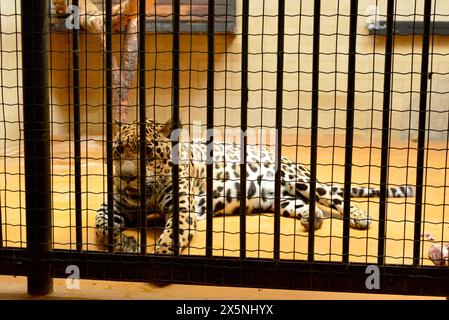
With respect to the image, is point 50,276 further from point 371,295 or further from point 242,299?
point 371,295

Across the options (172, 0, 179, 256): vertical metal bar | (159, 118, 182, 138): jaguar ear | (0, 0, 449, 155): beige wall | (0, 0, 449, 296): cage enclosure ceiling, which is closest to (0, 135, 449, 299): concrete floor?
(0, 0, 449, 296): cage enclosure ceiling

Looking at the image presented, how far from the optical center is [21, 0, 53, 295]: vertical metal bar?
264cm

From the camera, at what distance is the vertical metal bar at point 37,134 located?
2.64 m

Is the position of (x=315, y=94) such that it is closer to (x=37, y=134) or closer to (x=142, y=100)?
(x=142, y=100)

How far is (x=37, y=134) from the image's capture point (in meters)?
2.67

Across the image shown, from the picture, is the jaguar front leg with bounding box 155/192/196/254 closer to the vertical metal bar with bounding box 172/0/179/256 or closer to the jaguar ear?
the jaguar ear

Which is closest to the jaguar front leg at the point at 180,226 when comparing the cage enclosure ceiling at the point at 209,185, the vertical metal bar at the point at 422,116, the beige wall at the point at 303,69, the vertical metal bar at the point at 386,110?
the cage enclosure ceiling at the point at 209,185

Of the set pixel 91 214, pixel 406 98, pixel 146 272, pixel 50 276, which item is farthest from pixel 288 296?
pixel 406 98

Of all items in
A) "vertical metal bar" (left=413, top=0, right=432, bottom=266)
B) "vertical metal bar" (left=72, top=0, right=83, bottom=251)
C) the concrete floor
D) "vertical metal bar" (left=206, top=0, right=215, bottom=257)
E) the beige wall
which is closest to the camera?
"vertical metal bar" (left=413, top=0, right=432, bottom=266)

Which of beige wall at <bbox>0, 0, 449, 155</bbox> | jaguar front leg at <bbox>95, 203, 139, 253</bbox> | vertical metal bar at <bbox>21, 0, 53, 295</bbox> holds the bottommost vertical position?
jaguar front leg at <bbox>95, 203, 139, 253</bbox>

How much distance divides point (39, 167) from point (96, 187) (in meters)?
2.57

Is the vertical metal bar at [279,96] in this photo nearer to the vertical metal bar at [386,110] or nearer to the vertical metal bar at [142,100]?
the vertical metal bar at [386,110]
